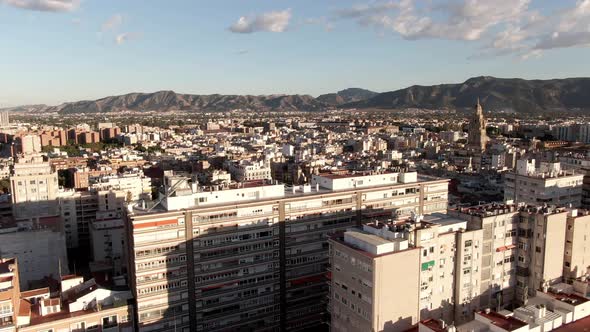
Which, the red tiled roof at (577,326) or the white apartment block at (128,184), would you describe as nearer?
the red tiled roof at (577,326)

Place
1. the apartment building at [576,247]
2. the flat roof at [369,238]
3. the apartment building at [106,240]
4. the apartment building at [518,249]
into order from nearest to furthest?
the flat roof at [369,238] → the apartment building at [518,249] → the apartment building at [576,247] → the apartment building at [106,240]

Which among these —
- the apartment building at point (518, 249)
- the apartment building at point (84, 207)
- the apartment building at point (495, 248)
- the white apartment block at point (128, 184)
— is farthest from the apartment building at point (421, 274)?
the white apartment block at point (128, 184)

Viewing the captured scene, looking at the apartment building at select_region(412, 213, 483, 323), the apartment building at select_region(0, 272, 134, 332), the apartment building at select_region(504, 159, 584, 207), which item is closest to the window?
the apartment building at select_region(0, 272, 134, 332)

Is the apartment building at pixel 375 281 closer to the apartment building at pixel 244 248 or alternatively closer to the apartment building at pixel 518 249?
the apartment building at pixel 244 248

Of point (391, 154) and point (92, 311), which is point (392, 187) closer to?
point (92, 311)

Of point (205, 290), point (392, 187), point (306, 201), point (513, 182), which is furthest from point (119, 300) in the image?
point (513, 182)

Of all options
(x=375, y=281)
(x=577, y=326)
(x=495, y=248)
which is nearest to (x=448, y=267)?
(x=495, y=248)

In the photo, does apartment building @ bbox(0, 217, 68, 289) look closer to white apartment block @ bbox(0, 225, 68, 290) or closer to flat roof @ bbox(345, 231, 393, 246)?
white apartment block @ bbox(0, 225, 68, 290)
